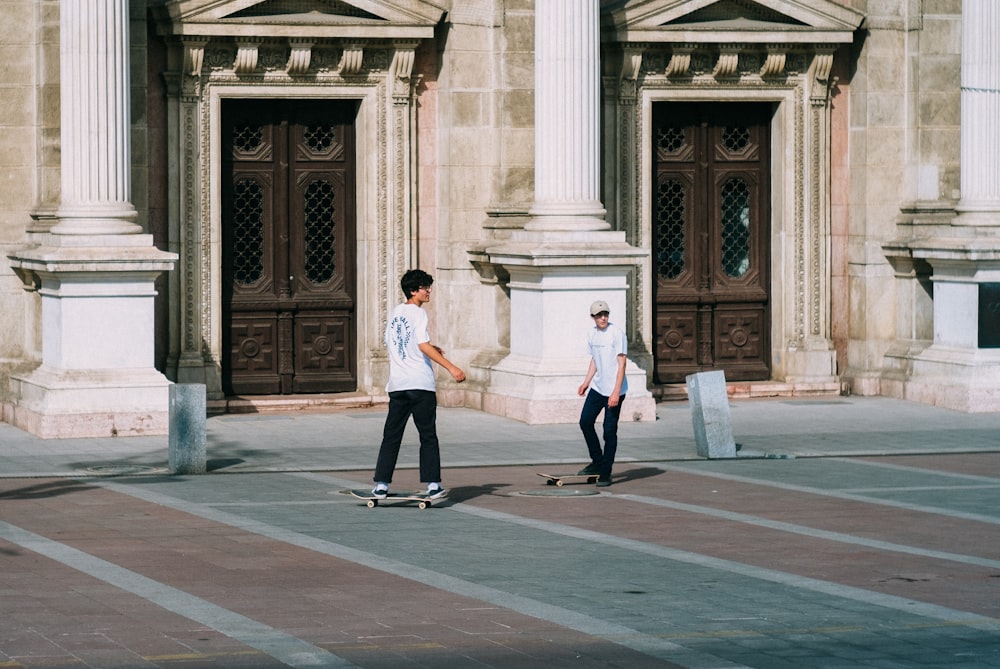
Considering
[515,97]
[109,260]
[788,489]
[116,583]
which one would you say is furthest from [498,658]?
[515,97]

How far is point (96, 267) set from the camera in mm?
20312

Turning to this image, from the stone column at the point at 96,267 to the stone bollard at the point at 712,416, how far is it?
535 cm

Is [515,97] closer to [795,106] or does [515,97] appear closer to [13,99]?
[795,106]

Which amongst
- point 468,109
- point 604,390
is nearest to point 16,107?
point 468,109

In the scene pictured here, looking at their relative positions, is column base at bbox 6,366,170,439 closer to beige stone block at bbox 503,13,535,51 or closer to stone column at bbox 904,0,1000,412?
beige stone block at bbox 503,13,535,51

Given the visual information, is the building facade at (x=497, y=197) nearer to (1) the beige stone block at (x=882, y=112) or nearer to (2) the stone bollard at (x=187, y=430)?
(1) the beige stone block at (x=882, y=112)

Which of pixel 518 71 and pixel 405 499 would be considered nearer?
pixel 405 499

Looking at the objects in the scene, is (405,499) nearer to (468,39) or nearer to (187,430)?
(187,430)

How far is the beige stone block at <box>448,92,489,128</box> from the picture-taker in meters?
23.6

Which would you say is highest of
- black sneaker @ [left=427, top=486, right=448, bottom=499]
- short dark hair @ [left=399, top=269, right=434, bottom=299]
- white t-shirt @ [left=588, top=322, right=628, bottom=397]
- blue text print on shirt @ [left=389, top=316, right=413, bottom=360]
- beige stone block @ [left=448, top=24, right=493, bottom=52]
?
beige stone block @ [left=448, top=24, right=493, bottom=52]

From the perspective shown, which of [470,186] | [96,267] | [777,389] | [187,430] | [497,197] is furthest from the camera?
[777,389]

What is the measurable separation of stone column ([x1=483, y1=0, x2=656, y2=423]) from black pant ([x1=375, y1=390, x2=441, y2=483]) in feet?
19.9

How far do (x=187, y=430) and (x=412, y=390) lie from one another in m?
2.86

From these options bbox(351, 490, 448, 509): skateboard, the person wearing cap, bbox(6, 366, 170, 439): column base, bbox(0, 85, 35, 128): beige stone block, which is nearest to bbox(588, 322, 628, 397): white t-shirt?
the person wearing cap
